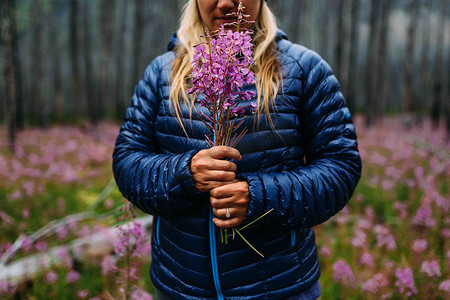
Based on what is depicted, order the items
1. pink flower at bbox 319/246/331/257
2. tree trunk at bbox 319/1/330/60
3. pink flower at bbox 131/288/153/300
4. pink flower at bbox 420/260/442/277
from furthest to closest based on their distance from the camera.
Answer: tree trunk at bbox 319/1/330/60 < pink flower at bbox 319/246/331/257 < pink flower at bbox 420/260/442/277 < pink flower at bbox 131/288/153/300

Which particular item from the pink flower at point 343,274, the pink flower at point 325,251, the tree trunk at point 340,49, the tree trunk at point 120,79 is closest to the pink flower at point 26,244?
the pink flower at point 343,274

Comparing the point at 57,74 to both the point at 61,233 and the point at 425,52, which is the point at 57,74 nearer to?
the point at 61,233

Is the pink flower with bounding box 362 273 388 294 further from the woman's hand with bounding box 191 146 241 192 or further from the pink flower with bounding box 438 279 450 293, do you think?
the woman's hand with bounding box 191 146 241 192

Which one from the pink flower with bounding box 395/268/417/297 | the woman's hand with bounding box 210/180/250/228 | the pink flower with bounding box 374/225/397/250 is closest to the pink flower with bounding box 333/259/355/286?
the pink flower with bounding box 395/268/417/297

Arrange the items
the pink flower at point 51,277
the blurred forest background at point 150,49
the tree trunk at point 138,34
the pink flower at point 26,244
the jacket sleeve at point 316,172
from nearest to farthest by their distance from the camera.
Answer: the jacket sleeve at point 316,172
the pink flower at point 51,277
the pink flower at point 26,244
the blurred forest background at point 150,49
the tree trunk at point 138,34

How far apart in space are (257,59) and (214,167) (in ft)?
2.20

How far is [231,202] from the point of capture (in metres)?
1.22

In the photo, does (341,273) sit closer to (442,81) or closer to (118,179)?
(118,179)

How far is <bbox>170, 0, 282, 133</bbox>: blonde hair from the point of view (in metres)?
1.48

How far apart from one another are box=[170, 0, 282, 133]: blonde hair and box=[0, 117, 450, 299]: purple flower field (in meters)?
0.96

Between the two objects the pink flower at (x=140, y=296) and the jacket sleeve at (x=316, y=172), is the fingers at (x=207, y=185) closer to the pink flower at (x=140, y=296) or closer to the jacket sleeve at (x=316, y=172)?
the jacket sleeve at (x=316, y=172)

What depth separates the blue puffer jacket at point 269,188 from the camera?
4.40 feet

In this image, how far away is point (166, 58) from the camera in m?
1.73

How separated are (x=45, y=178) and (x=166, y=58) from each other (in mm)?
6299
